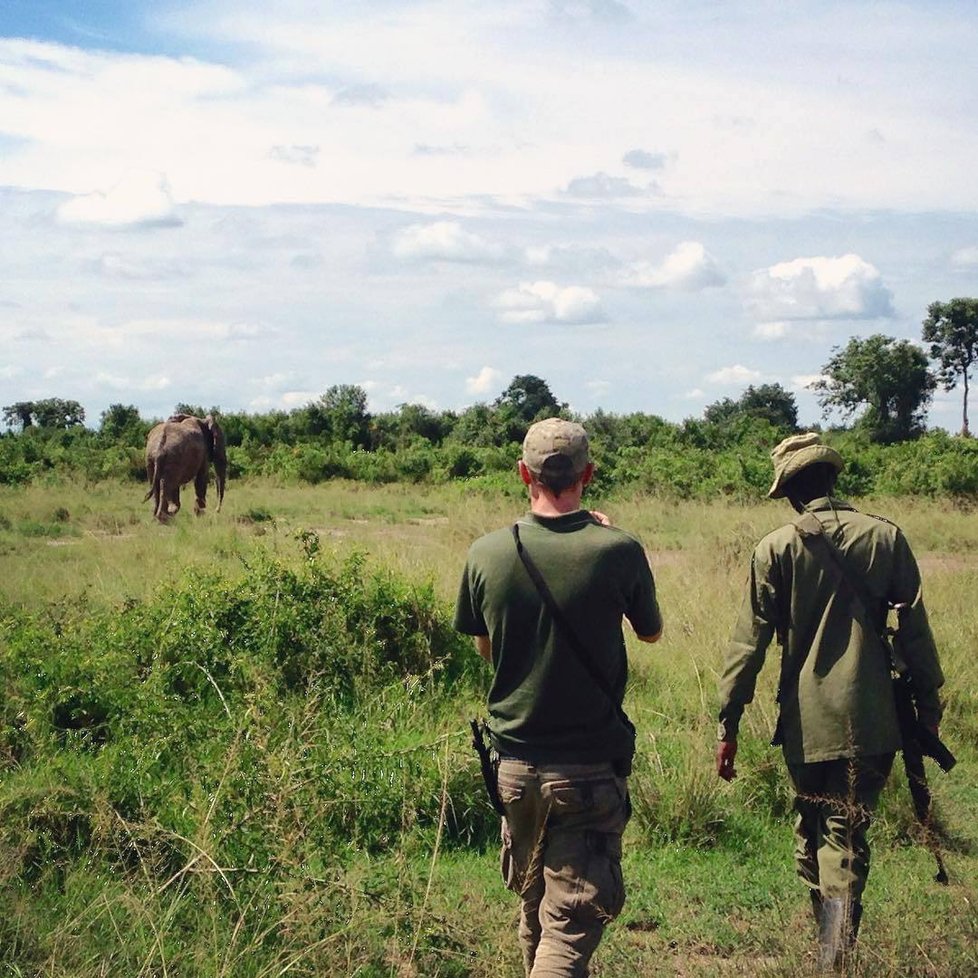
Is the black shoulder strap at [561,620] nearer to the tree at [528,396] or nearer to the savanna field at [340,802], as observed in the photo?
the savanna field at [340,802]

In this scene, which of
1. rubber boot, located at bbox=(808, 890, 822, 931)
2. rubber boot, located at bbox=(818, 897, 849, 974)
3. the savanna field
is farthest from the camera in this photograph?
rubber boot, located at bbox=(808, 890, 822, 931)

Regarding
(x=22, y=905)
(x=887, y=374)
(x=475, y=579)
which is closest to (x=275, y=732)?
(x=22, y=905)

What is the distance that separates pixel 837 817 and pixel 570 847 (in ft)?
3.71

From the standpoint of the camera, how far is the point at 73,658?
6.71m

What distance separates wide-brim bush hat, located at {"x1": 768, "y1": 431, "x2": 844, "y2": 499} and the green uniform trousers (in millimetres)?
994

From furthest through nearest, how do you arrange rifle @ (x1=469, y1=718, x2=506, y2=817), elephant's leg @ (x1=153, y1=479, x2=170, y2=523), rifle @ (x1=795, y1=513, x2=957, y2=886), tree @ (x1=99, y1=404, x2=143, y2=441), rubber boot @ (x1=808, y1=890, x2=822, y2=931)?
1. tree @ (x1=99, y1=404, x2=143, y2=441)
2. elephant's leg @ (x1=153, y1=479, x2=170, y2=523)
3. rubber boot @ (x1=808, y1=890, x2=822, y2=931)
4. rifle @ (x1=795, y1=513, x2=957, y2=886)
5. rifle @ (x1=469, y1=718, x2=506, y2=817)

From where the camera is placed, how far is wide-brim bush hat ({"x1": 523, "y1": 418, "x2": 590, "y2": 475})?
3.58 m

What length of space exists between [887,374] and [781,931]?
116ft

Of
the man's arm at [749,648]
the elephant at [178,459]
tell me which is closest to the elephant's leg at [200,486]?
the elephant at [178,459]

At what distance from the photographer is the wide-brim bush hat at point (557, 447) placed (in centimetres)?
358

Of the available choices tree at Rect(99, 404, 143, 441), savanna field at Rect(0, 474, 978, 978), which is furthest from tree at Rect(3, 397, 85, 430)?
savanna field at Rect(0, 474, 978, 978)

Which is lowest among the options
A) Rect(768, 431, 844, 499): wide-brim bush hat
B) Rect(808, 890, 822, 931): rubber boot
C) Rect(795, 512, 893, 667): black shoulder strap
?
Rect(808, 890, 822, 931): rubber boot

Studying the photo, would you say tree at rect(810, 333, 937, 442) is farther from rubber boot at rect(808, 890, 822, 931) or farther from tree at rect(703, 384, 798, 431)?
rubber boot at rect(808, 890, 822, 931)

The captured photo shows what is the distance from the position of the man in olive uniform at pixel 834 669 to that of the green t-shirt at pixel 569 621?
85 centimetres
